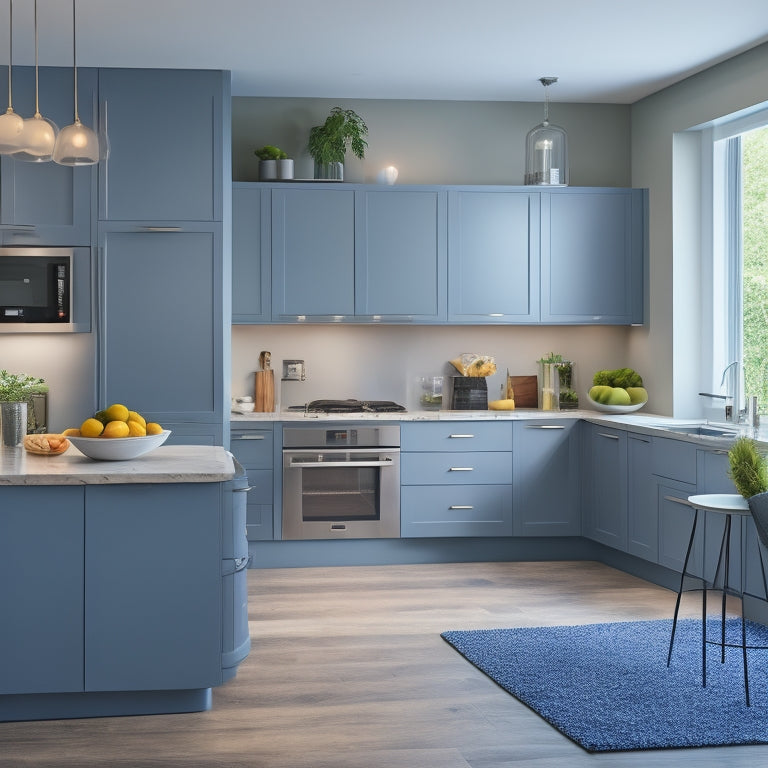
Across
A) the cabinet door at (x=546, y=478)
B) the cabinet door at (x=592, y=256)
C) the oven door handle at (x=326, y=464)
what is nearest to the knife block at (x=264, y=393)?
the oven door handle at (x=326, y=464)

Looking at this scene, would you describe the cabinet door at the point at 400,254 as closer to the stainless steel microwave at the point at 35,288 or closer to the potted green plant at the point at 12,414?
the stainless steel microwave at the point at 35,288

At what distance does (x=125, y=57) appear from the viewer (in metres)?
5.22

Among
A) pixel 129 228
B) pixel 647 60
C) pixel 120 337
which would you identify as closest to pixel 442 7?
pixel 647 60

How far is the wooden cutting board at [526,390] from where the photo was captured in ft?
21.3

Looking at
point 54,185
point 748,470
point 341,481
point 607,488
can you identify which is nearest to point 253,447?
point 341,481

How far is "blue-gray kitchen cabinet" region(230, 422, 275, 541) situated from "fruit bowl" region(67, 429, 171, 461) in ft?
7.13

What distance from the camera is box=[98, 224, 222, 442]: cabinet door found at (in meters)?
5.43

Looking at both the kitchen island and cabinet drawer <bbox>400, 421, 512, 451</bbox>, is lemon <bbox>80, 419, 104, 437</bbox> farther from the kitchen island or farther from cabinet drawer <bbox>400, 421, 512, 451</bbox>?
cabinet drawer <bbox>400, 421, 512, 451</bbox>

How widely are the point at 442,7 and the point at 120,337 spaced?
7.88 feet

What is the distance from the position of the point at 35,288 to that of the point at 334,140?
6.34 feet

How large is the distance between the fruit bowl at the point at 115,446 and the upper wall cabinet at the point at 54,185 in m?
2.21

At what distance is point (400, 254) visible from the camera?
605 cm

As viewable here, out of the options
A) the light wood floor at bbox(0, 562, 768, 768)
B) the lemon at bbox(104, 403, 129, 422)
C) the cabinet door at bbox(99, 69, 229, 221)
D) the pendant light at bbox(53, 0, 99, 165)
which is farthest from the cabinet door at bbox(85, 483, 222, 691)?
the cabinet door at bbox(99, 69, 229, 221)

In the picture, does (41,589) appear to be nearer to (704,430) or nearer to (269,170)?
(269,170)
